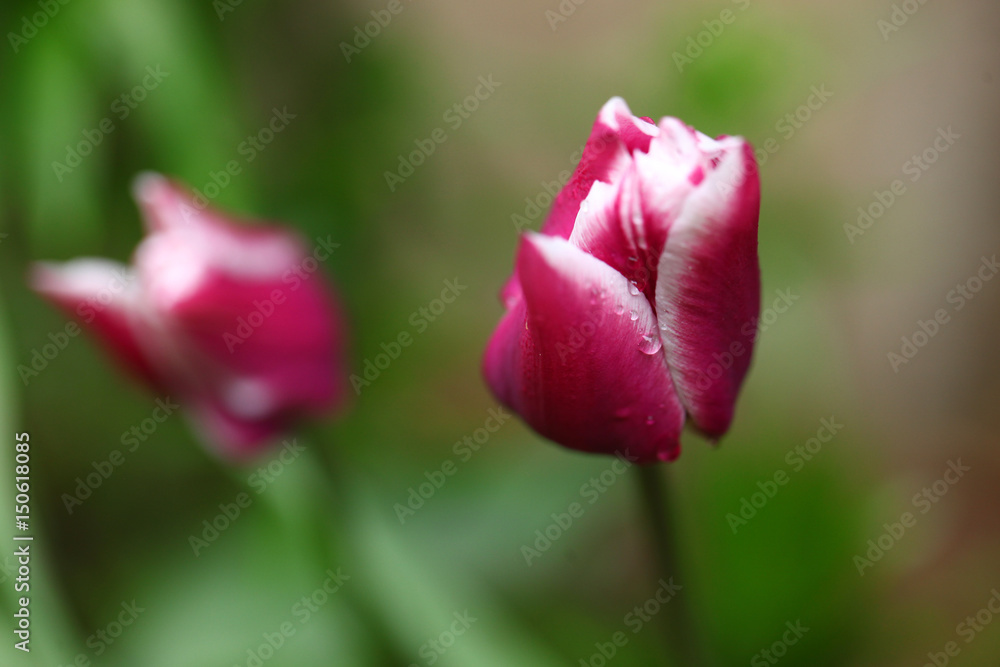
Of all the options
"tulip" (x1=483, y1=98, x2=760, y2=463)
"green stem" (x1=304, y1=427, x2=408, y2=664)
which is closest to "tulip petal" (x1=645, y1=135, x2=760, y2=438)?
"tulip" (x1=483, y1=98, x2=760, y2=463)

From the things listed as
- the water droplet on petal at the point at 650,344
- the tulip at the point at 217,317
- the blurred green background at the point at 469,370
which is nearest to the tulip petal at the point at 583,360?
the water droplet on petal at the point at 650,344

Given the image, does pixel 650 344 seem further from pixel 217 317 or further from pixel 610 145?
pixel 217 317

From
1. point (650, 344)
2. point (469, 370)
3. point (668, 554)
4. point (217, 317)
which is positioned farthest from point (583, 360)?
point (469, 370)

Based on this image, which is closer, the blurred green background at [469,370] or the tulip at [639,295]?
the tulip at [639,295]

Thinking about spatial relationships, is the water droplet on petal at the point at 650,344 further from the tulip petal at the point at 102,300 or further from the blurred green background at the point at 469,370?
the tulip petal at the point at 102,300

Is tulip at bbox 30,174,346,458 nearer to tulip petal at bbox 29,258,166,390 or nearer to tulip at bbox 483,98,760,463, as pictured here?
tulip petal at bbox 29,258,166,390

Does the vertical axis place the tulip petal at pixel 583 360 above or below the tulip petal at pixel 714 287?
below

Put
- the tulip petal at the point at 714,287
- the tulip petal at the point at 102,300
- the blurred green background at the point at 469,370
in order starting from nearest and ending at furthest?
the tulip petal at the point at 714,287 → the tulip petal at the point at 102,300 → the blurred green background at the point at 469,370
